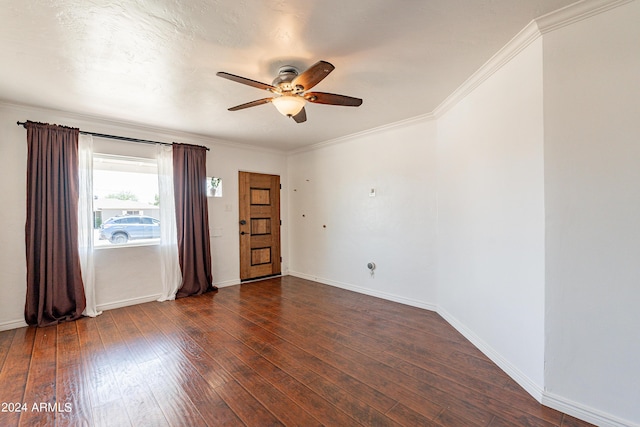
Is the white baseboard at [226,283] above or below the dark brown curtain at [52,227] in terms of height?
below

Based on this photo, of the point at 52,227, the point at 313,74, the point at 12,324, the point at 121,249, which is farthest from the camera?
the point at 121,249

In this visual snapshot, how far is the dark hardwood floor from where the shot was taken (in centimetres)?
172

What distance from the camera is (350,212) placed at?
4590 millimetres

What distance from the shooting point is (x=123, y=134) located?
12.6 feet

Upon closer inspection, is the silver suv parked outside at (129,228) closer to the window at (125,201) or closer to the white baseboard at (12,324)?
the window at (125,201)

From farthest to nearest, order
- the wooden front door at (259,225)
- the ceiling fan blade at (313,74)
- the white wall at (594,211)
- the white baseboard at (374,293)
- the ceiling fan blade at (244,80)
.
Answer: the wooden front door at (259,225)
the white baseboard at (374,293)
the ceiling fan blade at (244,80)
the ceiling fan blade at (313,74)
the white wall at (594,211)

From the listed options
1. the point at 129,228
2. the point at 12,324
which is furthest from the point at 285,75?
the point at 12,324

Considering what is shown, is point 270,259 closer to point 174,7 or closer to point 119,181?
point 119,181

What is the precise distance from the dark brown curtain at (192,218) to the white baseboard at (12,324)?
166 cm

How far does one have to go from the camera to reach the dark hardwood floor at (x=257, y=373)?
5.65 feet

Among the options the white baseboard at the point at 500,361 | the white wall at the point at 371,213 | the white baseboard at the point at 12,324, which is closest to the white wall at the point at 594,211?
the white baseboard at the point at 500,361

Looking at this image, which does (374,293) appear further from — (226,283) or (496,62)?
(496,62)

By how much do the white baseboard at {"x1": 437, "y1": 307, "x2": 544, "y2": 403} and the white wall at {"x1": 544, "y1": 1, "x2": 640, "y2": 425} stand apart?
115 mm

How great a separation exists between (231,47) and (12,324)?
13.4 feet
